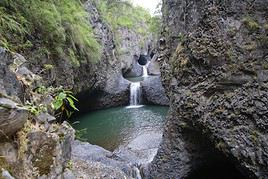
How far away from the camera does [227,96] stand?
5.73 metres

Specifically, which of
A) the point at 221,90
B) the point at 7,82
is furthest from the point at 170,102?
the point at 7,82

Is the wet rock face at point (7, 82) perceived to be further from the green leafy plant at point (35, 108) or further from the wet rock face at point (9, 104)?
the green leafy plant at point (35, 108)

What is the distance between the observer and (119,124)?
607 inches

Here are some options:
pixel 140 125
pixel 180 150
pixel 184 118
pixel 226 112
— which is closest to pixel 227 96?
pixel 226 112

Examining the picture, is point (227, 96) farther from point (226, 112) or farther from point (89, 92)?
point (89, 92)

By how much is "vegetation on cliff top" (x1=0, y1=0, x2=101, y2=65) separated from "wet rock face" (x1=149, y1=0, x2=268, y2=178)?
4.83 m

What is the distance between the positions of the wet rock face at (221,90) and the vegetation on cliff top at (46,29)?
4834 millimetres

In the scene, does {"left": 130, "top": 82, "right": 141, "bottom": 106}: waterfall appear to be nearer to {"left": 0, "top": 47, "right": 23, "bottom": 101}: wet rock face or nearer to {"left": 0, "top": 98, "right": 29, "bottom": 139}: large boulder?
{"left": 0, "top": 47, "right": 23, "bottom": 101}: wet rock face

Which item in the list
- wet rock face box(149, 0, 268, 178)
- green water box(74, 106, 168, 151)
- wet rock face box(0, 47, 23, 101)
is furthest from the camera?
green water box(74, 106, 168, 151)

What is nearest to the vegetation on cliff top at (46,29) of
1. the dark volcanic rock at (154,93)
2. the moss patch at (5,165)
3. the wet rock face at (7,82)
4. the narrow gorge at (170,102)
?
the narrow gorge at (170,102)

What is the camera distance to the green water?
12.8 m

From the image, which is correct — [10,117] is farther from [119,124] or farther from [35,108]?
[119,124]

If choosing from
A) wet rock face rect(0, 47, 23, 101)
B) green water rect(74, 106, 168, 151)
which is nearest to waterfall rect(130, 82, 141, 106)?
green water rect(74, 106, 168, 151)

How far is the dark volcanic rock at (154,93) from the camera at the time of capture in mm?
20077
